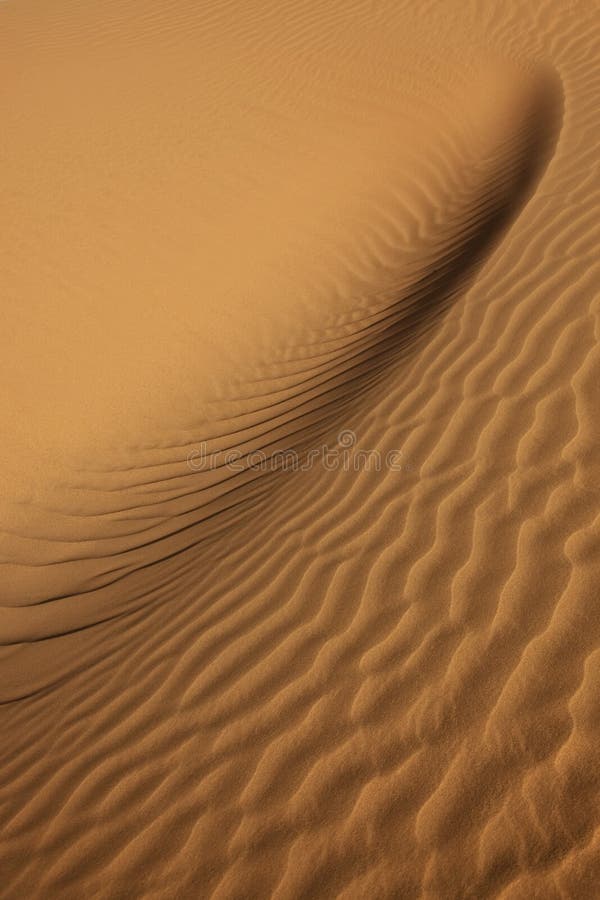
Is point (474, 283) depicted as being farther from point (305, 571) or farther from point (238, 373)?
point (305, 571)

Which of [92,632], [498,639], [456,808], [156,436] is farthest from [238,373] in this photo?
[456,808]

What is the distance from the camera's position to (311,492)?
3.45 metres

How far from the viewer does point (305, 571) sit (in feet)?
9.59

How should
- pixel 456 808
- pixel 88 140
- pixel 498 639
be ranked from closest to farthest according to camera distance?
pixel 456 808 → pixel 498 639 → pixel 88 140

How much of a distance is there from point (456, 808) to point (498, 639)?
547 millimetres

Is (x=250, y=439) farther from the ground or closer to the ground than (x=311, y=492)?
farther from the ground

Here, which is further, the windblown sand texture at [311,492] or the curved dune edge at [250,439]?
the curved dune edge at [250,439]

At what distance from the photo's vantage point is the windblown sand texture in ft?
6.75

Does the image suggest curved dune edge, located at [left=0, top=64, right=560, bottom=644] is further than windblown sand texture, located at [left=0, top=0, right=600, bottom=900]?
Yes

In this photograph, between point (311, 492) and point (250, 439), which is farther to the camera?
point (250, 439)

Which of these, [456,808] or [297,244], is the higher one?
[297,244]

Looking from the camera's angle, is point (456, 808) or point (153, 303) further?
point (153, 303)

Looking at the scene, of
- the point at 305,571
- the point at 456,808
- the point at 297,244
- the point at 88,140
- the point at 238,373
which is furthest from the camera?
the point at 88,140

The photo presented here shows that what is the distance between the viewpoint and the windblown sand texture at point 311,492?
2057 mm
